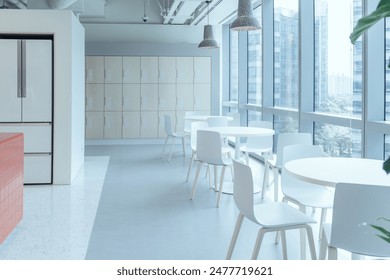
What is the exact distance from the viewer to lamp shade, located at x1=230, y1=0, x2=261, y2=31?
470cm

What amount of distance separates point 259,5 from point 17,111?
17.3ft

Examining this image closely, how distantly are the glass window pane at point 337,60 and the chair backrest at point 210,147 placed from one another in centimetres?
169

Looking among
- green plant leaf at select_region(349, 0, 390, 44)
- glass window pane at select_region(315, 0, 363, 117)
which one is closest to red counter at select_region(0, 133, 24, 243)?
green plant leaf at select_region(349, 0, 390, 44)

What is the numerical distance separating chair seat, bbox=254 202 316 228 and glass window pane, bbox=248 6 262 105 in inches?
243

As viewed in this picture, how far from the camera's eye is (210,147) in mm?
4883

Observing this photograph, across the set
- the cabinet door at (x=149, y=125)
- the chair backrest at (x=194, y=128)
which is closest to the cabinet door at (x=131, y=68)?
the cabinet door at (x=149, y=125)

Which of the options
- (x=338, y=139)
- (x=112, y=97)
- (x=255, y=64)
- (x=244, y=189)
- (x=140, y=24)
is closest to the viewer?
(x=244, y=189)

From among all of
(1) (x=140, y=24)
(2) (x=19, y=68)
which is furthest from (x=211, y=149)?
(1) (x=140, y=24)

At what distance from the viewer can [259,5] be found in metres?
8.59

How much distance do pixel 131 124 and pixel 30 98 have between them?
5.13 m

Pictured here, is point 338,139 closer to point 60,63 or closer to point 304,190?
point 304,190

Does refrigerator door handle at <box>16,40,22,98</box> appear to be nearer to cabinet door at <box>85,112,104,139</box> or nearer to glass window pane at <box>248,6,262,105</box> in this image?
glass window pane at <box>248,6,262,105</box>
